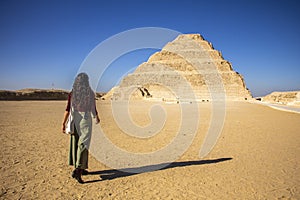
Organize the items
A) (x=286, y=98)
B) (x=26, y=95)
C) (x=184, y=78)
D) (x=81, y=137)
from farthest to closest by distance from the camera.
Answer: (x=184, y=78), (x=286, y=98), (x=26, y=95), (x=81, y=137)

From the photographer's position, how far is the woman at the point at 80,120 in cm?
388

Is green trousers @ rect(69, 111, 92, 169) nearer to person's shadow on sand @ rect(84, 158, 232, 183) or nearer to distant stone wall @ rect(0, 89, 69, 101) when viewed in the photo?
person's shadow on sand @ rect(84, 158, 232, 183)

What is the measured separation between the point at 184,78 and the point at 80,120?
3242 inches

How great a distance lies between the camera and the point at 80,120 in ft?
12.8

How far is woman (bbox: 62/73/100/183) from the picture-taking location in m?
3.88

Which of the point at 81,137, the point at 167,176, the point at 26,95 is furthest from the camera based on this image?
the point at 26,95

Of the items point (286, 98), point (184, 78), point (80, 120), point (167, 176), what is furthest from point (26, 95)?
point (286, 98)

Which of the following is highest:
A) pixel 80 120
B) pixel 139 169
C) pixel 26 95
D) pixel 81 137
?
pixel 26 95

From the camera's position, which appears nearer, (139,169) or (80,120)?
(80,120)

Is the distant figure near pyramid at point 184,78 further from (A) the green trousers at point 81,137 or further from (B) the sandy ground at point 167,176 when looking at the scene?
(A) the green trousers at point 81,137

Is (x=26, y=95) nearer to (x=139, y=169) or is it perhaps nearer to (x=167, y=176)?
(x=139, y=169)

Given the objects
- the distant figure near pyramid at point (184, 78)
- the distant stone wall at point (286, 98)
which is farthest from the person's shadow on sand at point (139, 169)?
the distant figure near pyramid at point (184, 78)

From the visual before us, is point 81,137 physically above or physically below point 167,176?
above

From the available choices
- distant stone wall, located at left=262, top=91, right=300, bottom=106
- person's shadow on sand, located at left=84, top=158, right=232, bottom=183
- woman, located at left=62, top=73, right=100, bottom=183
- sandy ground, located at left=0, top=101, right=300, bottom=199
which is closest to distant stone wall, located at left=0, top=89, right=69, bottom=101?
sandy ground, located at left=0, top=101, right=300, bottom=199
